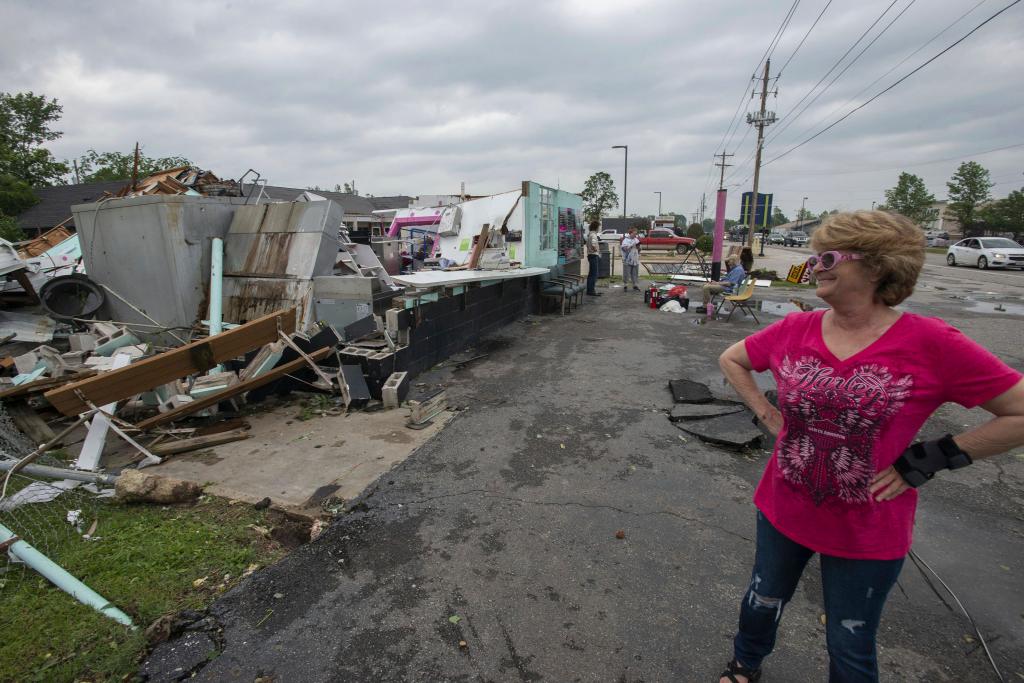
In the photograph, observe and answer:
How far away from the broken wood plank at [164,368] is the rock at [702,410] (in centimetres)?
437

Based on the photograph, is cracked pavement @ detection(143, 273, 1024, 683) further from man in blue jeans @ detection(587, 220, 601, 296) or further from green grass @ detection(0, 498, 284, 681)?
man in blue jeans @ detection(587, 220, 601, 296)

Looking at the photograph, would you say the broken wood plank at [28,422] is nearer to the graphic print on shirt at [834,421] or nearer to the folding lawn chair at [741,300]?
the graphic print on shirt at [834,421]

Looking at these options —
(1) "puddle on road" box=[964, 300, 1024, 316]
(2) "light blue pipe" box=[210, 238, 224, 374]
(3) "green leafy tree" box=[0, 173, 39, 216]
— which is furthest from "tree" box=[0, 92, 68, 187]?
(1) "puddle on road" box=[964, 300, 1024, 316]

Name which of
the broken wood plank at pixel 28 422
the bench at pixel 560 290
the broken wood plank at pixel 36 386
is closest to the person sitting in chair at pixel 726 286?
the bench at pixel 560 290

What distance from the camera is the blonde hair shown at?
4.87 feet

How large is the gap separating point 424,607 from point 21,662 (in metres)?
1.75

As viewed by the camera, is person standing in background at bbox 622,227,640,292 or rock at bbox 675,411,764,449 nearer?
rock at bbox 675,411,764,449

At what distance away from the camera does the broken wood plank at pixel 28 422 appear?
14.6 ft

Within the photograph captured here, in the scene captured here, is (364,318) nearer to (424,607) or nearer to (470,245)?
(424,607)

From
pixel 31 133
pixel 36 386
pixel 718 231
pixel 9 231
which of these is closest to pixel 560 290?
pixel 718 231

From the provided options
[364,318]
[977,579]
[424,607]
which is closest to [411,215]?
[364,318]

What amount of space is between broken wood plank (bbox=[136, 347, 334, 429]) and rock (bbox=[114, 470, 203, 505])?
1225 mm

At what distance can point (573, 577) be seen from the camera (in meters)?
2.78

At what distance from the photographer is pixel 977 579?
9.11 ft
